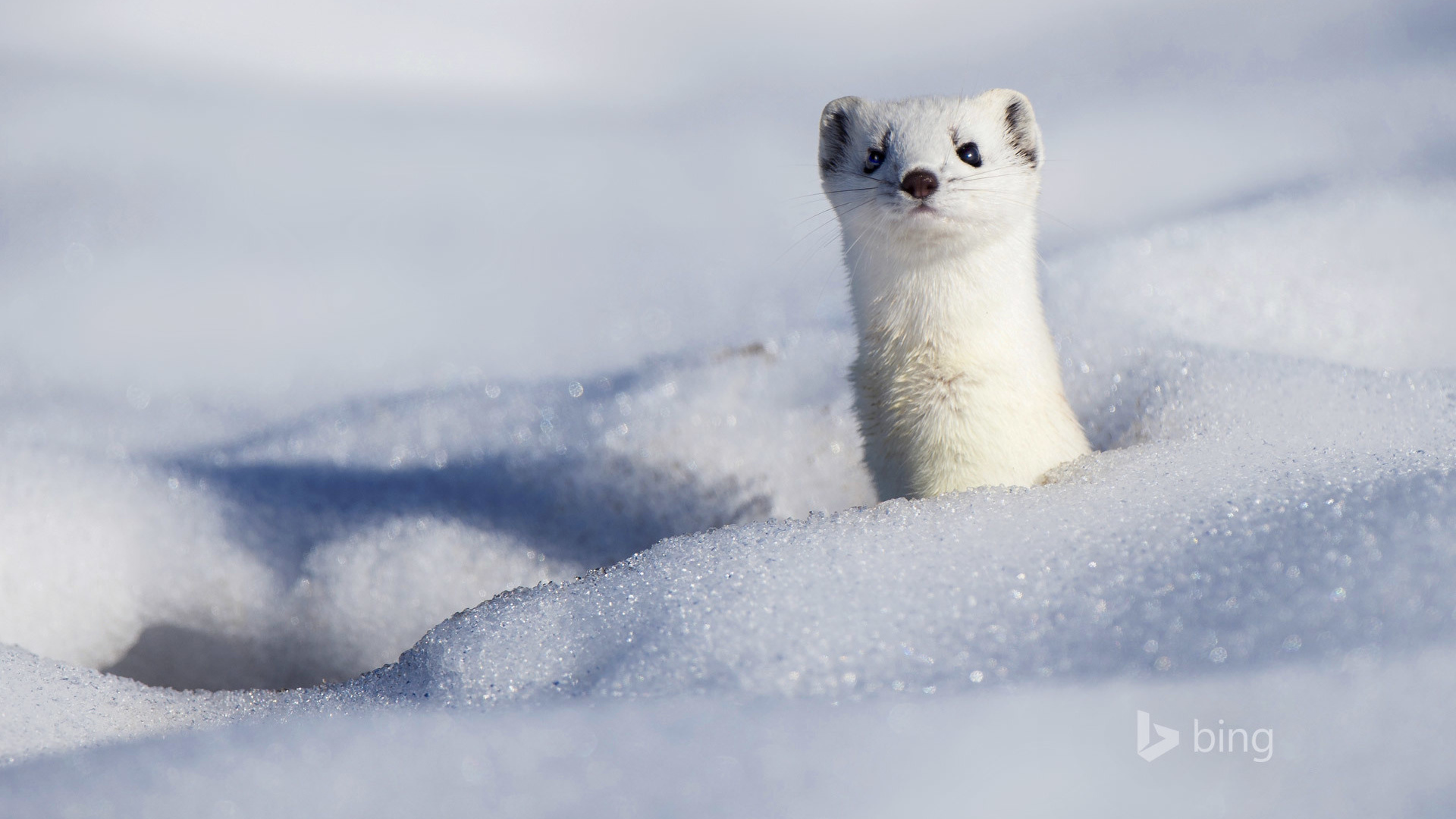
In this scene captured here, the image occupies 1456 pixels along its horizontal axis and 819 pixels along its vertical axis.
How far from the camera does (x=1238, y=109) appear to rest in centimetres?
286

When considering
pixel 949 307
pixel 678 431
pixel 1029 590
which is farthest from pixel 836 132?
pixel 1029 590

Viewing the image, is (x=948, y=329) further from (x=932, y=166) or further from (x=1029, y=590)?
(x=1029, y=590)

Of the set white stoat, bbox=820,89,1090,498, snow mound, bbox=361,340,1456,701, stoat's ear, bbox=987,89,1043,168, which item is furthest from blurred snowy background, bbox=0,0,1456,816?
stoat's ear, bbox=987,89,1043,168

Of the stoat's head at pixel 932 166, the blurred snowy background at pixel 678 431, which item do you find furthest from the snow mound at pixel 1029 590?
the stoat's head at pixel 932 166

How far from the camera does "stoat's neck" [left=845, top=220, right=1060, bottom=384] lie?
1.75 meters

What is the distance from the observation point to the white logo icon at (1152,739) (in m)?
0.95

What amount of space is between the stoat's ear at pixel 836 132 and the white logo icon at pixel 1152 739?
46.6 inches

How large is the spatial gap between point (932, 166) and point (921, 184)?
7 cm

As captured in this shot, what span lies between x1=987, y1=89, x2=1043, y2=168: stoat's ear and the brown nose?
0.98 feet

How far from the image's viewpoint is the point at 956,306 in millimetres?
1754

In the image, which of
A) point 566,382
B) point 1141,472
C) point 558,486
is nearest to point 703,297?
point 566,382

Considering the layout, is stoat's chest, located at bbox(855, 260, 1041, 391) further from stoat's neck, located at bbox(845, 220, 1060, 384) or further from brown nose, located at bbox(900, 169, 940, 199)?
brown nose, located at bbox(900, 169, 940, 199)

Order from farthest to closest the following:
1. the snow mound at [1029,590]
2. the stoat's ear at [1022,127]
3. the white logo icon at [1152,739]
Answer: the stoat's ear at [1022,127] → the snow mound at [1029,590] → the white logo icon at [1152,739]

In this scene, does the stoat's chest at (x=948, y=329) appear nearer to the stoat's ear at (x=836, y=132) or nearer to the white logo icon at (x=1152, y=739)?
the stoat's ear at (x=836, y=132)
